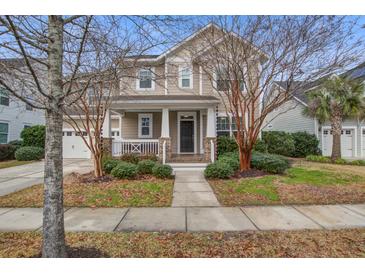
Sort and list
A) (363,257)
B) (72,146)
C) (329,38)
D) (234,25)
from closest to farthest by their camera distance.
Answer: (363,257) → (329,38) → (234,25) → (72,146)

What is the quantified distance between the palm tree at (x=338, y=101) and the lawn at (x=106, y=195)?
12.1 metres

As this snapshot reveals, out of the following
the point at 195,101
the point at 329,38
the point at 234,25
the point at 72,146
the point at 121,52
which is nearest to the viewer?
the point at 121,52

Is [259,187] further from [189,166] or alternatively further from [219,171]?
[189,166]

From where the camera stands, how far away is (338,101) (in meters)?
13.9

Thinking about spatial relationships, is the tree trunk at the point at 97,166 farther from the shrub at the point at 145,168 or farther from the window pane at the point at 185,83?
the window pane at the point at 185,83

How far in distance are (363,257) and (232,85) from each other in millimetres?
7035

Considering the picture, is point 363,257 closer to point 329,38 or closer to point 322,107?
point 329,38

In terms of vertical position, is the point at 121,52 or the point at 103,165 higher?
the point at 121,52

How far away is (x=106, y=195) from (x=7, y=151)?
43.1ft

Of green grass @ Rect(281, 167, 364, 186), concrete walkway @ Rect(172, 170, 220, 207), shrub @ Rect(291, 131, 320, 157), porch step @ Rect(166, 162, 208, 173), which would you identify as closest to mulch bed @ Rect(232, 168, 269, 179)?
green grass @ Rect(281, 167, 364, 186)

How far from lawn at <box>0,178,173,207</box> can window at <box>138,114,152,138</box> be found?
629cm

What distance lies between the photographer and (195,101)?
11.0 meters

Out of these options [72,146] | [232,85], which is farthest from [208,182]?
[72,146]

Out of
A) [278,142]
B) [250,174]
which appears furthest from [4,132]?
[278,142]
